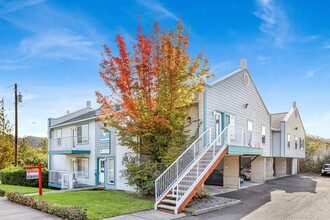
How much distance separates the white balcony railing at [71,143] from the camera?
23.7 metres

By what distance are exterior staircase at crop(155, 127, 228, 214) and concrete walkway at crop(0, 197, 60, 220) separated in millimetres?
4604

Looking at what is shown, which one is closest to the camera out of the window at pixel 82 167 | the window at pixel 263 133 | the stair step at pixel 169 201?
the stair step at pixel 169 201

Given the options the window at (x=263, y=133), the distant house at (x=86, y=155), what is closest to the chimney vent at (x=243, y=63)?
the window at (x=263, y=133)

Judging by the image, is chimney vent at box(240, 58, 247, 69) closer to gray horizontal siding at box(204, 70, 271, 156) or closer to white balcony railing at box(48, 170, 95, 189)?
gray horizontal siding at box(204, 70, 271, 156)

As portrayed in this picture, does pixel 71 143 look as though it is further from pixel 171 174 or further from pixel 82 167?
pixel 171 174

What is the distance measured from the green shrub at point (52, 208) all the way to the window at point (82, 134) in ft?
30.7

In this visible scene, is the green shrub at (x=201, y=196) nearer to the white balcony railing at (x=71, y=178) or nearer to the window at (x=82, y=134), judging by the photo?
the white balcony railing at (x=71, y=178)

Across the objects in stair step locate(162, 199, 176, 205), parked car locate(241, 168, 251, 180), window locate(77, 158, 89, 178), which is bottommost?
parked car locate(241, 168, 251, 180)

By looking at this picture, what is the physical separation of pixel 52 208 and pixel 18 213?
1714 millimetres

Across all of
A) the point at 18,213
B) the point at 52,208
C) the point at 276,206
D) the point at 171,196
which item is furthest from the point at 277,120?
the point at 18,213

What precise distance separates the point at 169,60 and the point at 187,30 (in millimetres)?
2088

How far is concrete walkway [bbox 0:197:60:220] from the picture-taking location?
35.8ft

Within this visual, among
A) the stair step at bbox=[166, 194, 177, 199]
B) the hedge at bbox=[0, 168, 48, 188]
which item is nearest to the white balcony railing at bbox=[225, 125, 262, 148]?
the stair step at bbox=[166, 194, 177, 199]

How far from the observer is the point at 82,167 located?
24438 mm
